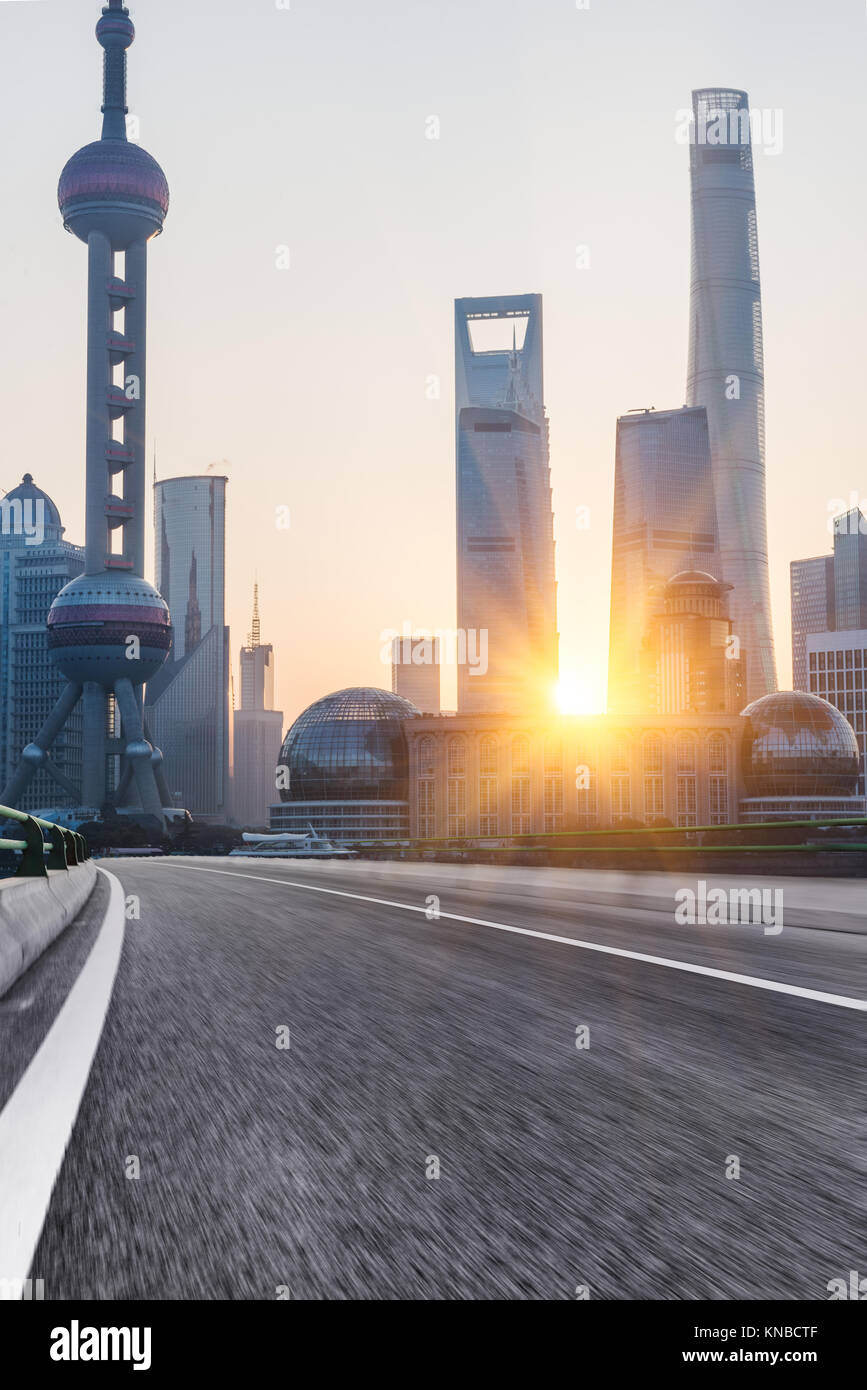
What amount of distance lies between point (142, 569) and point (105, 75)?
73.5 m

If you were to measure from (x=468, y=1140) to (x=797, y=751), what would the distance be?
161 meters

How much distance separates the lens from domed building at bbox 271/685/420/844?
511ft

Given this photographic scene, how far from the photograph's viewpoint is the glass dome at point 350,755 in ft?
517

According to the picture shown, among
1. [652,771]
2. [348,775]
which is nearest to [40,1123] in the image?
[348,775]

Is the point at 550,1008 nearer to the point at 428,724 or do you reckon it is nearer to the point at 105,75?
the point at 428,724

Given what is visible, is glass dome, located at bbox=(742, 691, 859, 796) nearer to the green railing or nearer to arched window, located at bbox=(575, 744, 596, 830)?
arched window, located at bbox=(575, 744, 596, 830)

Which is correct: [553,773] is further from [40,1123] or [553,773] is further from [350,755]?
[40,1123]

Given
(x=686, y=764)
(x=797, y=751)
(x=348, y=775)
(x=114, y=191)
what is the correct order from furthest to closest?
(x=114, y=191)
(x=686, y=764)
(x=797, y=751)
(x=348, y=775)

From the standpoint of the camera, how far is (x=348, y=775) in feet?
516

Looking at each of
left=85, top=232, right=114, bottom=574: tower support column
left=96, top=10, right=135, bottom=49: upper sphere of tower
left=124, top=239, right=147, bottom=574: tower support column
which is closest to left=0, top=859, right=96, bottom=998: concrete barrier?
left=85, top=232, right=114, bottom=574: tower support column

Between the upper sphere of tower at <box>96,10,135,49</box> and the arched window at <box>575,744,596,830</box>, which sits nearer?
the arched window at <box>575,744,596,830</box>

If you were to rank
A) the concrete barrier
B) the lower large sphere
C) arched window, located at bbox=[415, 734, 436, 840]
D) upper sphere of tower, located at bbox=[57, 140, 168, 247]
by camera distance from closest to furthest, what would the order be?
1. the concrete barrier
2. arched window, located at bbox=[415, 734, 436, 840]
3. the lower large sphere
4. upper sphere of tower, located at bbox=[57, 140, 168, 247]

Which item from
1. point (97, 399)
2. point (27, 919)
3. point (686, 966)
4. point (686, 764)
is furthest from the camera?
point (97, 399)

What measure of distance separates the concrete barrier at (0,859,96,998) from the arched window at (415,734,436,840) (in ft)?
479
